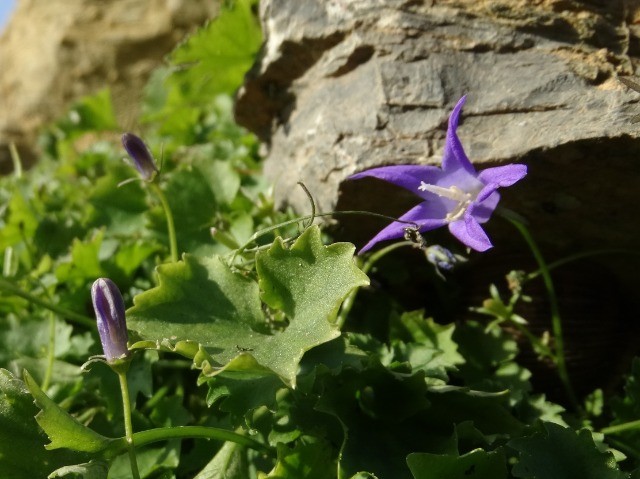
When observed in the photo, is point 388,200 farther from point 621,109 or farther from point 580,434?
point 580,434

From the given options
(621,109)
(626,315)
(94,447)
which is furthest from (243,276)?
(626,315)

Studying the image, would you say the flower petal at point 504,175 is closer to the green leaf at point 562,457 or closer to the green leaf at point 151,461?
the green leaf at point 562,457

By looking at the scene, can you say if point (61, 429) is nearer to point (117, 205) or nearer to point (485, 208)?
point (485, 208)

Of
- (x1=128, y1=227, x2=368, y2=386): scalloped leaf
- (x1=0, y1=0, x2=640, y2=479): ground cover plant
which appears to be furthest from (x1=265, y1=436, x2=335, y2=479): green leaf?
(x1=128, y1=227, x2=368, y2=386): scalloped leaf

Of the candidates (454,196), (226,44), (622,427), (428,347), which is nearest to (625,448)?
(622,427)

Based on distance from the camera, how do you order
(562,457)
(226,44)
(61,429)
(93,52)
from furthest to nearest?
(93,52) → (226,44) → (562,457) → (61,429)
